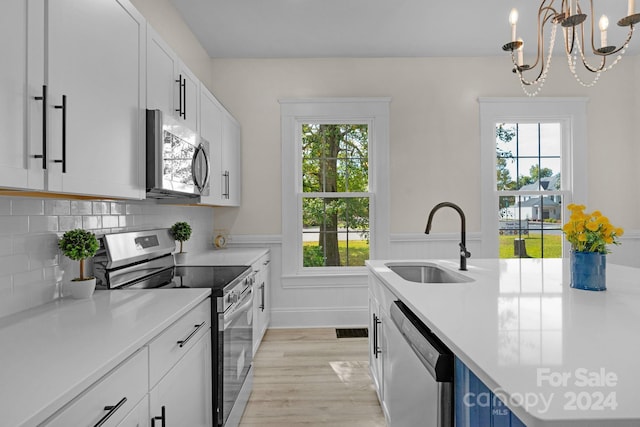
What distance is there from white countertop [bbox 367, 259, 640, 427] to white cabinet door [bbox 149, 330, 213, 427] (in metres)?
0.90

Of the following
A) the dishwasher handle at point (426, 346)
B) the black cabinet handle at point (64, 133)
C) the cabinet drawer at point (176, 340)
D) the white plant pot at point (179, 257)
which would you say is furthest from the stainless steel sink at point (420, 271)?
the black cabinet handle at point (64, 133)

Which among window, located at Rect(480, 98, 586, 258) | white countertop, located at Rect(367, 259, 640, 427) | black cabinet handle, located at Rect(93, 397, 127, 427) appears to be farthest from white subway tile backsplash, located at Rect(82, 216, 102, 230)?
window, located at Rect(480, 98, 586, 258)

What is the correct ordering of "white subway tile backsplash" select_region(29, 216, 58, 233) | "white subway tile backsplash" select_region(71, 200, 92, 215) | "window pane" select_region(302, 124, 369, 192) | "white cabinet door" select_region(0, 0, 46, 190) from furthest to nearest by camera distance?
"window pane" select_region(302, 124, 369, 192), "white subway tile backsplash" select_region(71, 200, 92, 215), "white subway tile backsplash" select_region(29, 216, 58, 233), "white cabinet door" select_region(0, 0, 46, 190)

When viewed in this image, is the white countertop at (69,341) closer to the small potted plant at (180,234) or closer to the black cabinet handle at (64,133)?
the black cabinet handle at (64,133)

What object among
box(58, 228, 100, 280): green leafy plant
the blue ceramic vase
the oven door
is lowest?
the oven door

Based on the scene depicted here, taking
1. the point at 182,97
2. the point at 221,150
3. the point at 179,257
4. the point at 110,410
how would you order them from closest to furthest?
the point at 110,410 → the point at 182,97 → the point at 179,257 → the point at 221,150

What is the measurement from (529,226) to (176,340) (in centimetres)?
392

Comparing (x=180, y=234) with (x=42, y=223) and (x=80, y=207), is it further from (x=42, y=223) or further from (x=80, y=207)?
(x=42, y=223)

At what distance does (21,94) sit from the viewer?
1.03 m

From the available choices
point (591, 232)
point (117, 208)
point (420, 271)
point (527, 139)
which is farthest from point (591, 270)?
point (527, 139)

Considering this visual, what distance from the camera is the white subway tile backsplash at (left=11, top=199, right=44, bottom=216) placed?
4.55ft

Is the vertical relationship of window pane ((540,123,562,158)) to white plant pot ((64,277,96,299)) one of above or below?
above

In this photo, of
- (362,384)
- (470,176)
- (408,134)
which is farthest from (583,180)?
(362,384)

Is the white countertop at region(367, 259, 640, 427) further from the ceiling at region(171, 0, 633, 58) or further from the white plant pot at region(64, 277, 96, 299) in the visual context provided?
the ceiling at region(171, 0, 633, 58)
